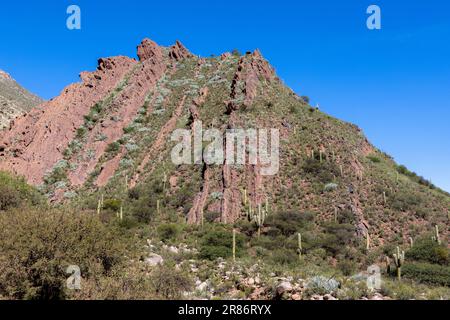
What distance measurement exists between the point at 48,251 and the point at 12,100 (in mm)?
81952

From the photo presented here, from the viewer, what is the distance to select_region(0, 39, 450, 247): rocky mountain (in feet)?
114

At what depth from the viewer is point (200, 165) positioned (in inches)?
1660

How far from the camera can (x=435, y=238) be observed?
100.0ft

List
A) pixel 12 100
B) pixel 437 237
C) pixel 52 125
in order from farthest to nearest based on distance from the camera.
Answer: pixel 12 100, pixel 52 125, pixel 437 237

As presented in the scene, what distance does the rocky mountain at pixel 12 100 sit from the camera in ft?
240

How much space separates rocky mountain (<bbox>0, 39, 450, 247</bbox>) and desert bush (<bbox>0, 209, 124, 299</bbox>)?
55.9 ft

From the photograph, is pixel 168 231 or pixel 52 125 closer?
pixel 168 231

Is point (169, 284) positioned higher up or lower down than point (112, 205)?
lower down

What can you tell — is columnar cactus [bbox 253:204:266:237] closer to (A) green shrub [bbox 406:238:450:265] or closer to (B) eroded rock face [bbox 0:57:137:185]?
(A) green shrub [bbox 406:238:450:265]

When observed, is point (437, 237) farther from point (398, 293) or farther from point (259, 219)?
point (398, 293)

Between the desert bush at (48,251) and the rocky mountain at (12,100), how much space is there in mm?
59147

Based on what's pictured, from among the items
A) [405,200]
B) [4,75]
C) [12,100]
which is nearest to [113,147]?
[405,200]

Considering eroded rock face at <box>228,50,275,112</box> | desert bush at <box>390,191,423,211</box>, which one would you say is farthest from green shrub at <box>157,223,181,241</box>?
desert bush at <box>390,191,423,211</box>
